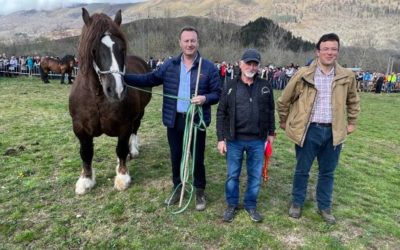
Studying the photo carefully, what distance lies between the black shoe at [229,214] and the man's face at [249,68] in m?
1.58

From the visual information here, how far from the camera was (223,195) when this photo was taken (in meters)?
4.88

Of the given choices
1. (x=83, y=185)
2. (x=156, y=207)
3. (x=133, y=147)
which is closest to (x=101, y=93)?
(x=83, y=185)

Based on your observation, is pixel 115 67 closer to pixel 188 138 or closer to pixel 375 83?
pixel 188 138

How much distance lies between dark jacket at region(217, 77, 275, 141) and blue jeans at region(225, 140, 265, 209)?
0.41 feet

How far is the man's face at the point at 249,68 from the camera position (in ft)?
12.4

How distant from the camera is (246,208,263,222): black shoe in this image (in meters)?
4.16

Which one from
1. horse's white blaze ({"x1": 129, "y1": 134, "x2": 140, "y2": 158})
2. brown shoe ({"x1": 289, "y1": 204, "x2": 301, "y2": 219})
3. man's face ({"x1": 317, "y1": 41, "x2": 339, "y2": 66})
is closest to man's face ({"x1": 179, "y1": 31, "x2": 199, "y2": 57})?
man's face ({"x1": 317, "y1": 41, "x2": 339, "y2": 66})

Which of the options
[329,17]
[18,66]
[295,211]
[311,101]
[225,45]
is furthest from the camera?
[329,17]

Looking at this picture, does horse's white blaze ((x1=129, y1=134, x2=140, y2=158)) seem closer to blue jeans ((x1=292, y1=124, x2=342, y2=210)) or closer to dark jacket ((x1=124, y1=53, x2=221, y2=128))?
dark jacket ((x1=124, y1=53, x2=221, y2=128))

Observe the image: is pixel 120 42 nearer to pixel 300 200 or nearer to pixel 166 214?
pixel 166 214

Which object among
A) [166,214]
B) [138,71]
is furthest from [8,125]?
[166,214]

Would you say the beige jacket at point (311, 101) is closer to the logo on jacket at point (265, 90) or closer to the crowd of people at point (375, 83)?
the logo on jacket at point (265, 90)

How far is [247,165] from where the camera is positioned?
4148mm

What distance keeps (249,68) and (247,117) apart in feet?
1.72
